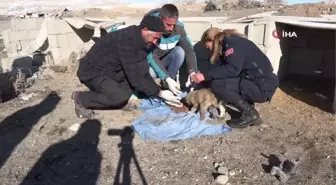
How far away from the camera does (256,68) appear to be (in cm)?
383

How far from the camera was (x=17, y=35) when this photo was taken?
7.80 meters

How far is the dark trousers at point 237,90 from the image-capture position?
3922 mm

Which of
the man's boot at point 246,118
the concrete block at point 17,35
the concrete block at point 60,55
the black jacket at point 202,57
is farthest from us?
the concrete block at point 17,35

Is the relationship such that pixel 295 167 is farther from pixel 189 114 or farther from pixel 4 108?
pixel 4 108

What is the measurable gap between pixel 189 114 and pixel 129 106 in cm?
86

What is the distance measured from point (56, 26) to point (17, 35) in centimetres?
156

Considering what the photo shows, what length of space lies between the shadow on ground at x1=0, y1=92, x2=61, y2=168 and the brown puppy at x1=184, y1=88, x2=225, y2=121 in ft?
6.48

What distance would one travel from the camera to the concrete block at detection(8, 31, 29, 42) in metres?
7.66

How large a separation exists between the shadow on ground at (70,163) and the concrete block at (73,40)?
3.64 m

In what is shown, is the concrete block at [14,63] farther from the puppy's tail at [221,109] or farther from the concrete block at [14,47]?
the puppy's tail at [221,109]

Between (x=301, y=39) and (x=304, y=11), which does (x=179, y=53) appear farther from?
(x=304, y=11)

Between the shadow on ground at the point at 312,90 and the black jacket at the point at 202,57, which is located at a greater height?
the black jacket at the point at 202,57

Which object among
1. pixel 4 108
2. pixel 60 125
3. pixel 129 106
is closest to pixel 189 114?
pixel 129 106

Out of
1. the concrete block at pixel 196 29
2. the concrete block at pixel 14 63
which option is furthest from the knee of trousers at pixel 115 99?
the concrete block at pixel 14 63
